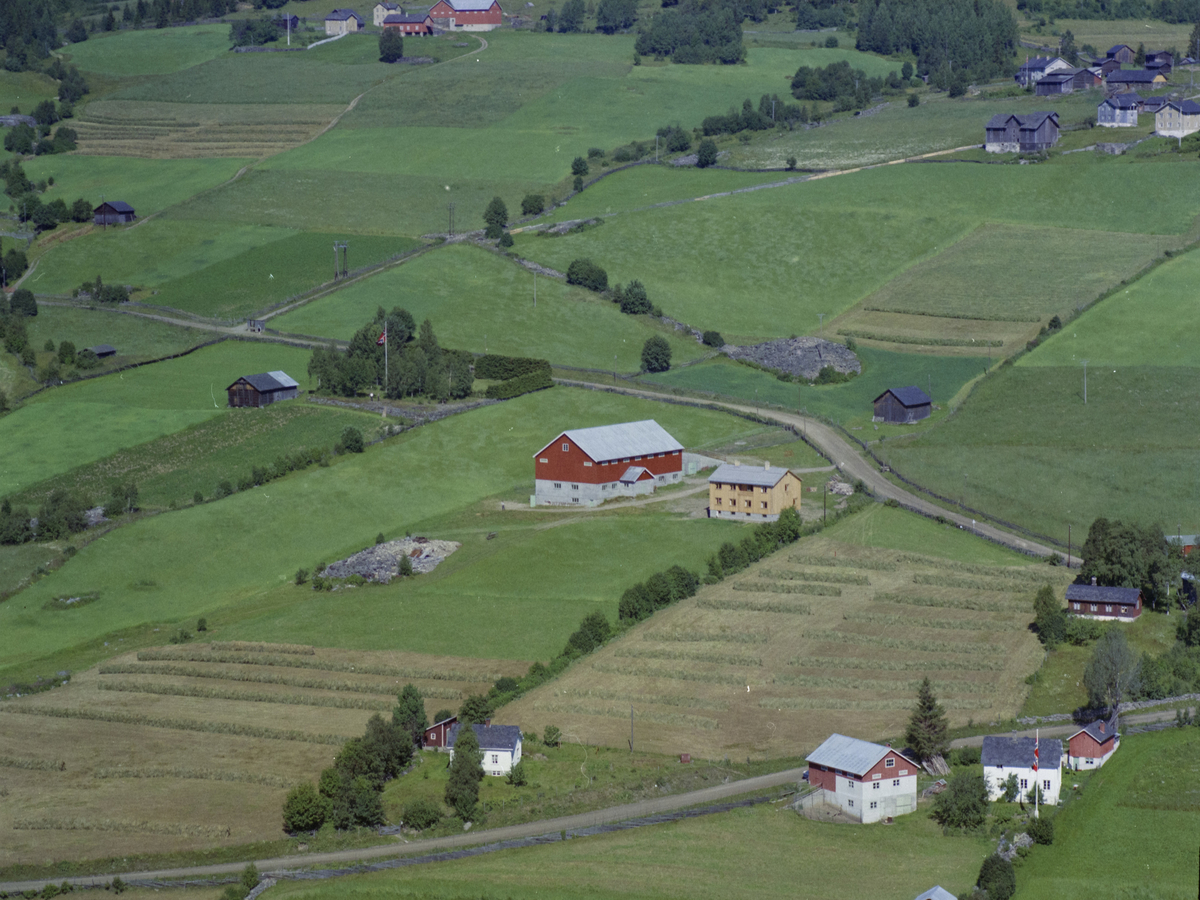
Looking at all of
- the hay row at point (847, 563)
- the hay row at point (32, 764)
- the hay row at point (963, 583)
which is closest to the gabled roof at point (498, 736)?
the hay row at point (32, 764)

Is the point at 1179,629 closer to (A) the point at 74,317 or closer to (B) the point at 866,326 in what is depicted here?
(B) the point at 866,326

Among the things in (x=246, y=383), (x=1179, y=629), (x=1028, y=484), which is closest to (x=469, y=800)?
(x=1179, y=629)

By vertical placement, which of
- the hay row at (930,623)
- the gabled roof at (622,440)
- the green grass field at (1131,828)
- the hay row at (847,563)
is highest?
the green grass field at (1131,828)

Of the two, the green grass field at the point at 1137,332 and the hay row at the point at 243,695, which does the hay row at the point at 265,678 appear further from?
the green grass field at the point at 1137,332

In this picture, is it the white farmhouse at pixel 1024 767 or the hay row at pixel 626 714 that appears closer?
the white farmhouse at pixel 1024 767

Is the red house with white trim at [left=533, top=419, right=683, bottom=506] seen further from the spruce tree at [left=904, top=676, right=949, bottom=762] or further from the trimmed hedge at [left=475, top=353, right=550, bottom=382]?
the spruce tree at [left=904, top=676, right=949, bottom=762]

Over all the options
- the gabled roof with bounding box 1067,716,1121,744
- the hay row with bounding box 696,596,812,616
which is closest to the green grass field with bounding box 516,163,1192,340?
the hay row with bounding box 696,596,812,616

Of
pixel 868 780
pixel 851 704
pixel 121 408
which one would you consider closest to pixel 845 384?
pixel 121 408
